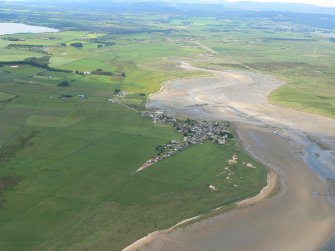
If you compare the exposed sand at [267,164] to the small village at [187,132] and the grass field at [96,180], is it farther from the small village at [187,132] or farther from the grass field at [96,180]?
the small village at [187,132]

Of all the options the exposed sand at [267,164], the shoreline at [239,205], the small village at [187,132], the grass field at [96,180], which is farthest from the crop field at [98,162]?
the exposed sand at [267,164]

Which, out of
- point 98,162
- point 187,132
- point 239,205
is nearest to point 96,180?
point 98,162

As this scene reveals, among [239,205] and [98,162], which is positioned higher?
[239,205]

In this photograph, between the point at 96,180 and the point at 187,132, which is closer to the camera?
the point at 96,180

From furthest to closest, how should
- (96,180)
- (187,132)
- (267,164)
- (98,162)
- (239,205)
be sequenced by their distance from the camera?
(187,132) < (267,164) < (98,162) < (96,180) < (239,205)

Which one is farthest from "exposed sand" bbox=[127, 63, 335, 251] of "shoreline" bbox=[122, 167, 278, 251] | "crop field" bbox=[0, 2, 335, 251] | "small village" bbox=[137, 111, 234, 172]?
"small village" bbox=[137, 111, 234, 172]

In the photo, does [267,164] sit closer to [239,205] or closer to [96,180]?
[239,205]

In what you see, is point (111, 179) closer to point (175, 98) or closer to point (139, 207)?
point (139, 207)
